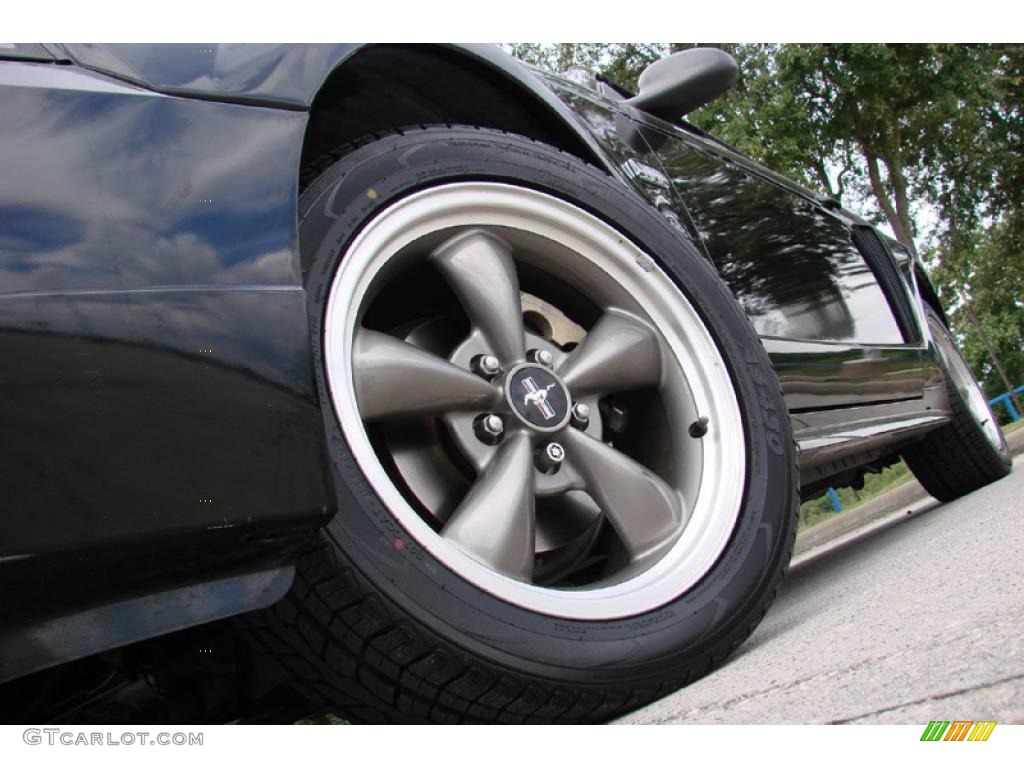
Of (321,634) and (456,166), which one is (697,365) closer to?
(456,166)

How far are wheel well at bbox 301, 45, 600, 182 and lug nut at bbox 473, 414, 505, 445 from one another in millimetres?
496

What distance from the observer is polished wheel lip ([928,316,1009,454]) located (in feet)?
11.6

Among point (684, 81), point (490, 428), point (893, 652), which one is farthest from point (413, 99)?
point (893, 652)

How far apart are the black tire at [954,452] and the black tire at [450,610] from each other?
2085 millimetres

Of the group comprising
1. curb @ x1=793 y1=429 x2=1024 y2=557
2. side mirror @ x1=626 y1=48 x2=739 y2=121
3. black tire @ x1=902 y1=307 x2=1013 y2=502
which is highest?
side mirror @ x1=626 y1=48 x2=739 y2=121

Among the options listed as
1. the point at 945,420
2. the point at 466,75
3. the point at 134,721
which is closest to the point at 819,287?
the point at 945,420

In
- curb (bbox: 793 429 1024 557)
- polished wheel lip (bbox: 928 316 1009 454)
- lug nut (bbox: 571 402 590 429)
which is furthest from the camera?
curb (bbox: 793 429 1024 557)

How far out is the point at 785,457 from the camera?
1662mm

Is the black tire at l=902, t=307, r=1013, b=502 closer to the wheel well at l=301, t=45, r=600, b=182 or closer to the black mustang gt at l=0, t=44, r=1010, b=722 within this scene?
the black mustang gt at l=0, t=44, r=1010, b=722

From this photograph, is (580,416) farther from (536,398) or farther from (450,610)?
(450,610)

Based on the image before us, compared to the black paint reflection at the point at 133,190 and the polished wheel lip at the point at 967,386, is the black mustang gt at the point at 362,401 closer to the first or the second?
the black paint reflection at the point at 133,190

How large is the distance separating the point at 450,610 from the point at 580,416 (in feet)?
1.83

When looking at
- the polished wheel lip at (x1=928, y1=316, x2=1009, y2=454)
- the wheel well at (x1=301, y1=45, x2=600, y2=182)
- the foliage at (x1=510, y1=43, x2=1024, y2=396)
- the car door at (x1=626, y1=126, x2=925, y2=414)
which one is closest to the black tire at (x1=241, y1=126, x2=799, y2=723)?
the wheel well at (x1=301, y1=45, x2=600, y2=182)
